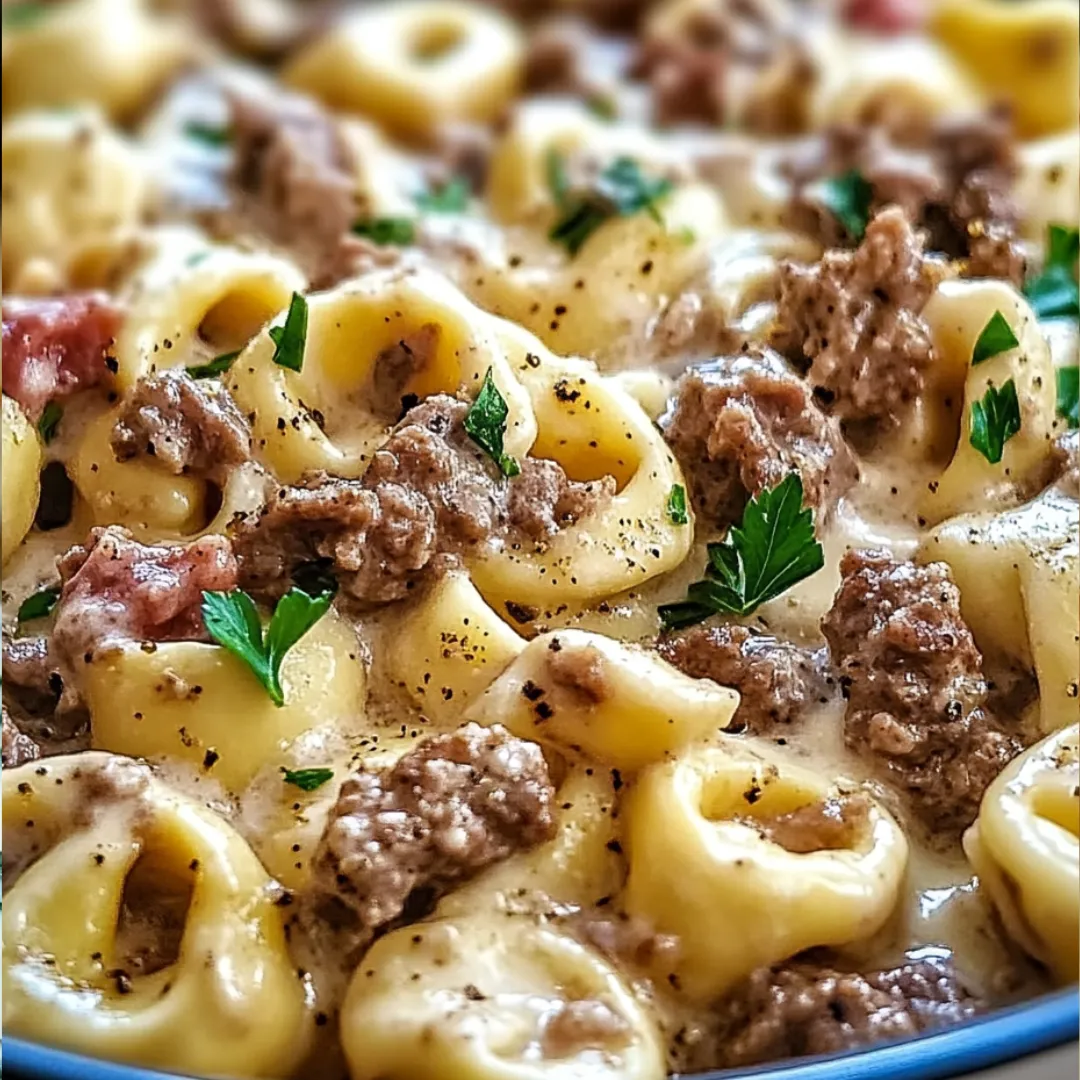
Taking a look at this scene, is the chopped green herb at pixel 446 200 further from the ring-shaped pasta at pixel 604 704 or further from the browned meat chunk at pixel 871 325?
the ring-shaped pasta at pixel 604 704

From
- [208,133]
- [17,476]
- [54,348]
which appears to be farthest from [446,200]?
[17,476]

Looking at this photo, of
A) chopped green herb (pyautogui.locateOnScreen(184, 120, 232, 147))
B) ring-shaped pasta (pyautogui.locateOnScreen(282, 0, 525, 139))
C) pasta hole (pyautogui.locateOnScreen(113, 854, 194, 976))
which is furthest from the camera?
ring-shaped pasta (pyautogui.locateOnScreen(282, 0, 525, 139))

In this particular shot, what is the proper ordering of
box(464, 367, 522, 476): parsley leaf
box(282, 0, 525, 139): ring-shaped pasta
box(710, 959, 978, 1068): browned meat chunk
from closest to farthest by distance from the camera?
box(710, 959, 978, 1068): browned meat chunk < box(464, 367, 522, 476): parsley leaf < box(282, 0, 525, 139): ring-shaped pasta

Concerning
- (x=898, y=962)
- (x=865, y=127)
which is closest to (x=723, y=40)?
(x=865, y=127)

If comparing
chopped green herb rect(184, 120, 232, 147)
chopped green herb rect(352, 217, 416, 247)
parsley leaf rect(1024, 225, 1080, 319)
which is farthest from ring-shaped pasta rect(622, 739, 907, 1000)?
chopped green herb rect(184, 120, 232, 147)

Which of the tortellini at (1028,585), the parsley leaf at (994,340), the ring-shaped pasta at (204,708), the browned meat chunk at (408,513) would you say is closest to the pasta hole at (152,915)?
the ring-shaped pasta at (204,708)

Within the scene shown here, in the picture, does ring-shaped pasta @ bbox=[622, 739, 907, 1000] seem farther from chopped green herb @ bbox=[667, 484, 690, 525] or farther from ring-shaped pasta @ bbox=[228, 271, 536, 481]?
ring-shaped pasta @ bbox=[228, 271, 536, 481]

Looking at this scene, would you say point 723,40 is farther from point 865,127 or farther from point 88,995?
point 88,995

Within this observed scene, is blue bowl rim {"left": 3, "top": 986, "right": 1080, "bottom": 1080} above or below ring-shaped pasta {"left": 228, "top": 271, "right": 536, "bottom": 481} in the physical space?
below
